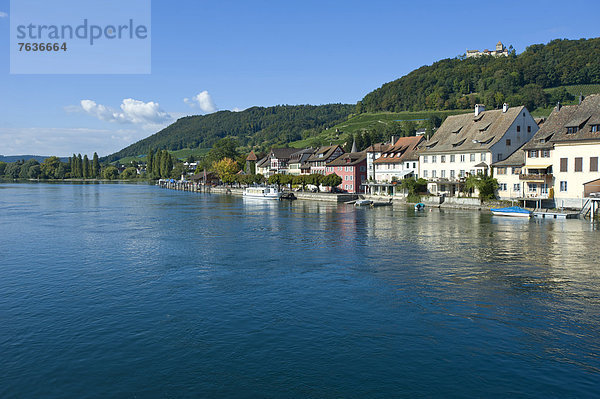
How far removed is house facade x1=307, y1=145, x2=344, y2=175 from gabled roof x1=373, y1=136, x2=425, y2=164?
2570 cm

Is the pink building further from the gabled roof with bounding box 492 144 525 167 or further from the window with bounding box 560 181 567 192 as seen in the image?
the window with bounding box 560 181 567 192

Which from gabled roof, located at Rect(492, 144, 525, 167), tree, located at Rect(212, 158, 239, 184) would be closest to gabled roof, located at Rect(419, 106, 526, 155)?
gabled roof, located at Rect(492, 144, 525, 167)

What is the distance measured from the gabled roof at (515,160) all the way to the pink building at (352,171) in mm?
40408

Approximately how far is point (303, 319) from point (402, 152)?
289ft

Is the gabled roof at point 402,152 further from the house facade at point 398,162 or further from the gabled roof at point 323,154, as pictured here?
the gabled roof at point 323,154

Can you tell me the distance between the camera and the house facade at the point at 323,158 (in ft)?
444

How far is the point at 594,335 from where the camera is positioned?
21.2m

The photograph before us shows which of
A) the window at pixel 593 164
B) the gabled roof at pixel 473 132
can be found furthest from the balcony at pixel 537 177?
the gabled roof at pixel 473 132

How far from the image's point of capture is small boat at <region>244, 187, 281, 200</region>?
117 metres

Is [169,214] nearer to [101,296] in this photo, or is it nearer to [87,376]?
[101,296]

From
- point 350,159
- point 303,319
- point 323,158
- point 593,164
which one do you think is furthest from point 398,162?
point 303,319

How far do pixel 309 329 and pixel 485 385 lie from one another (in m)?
8.15

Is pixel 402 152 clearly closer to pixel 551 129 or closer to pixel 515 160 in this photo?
pixel 515 160

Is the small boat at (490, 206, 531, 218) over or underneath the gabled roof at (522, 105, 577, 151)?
underneath
